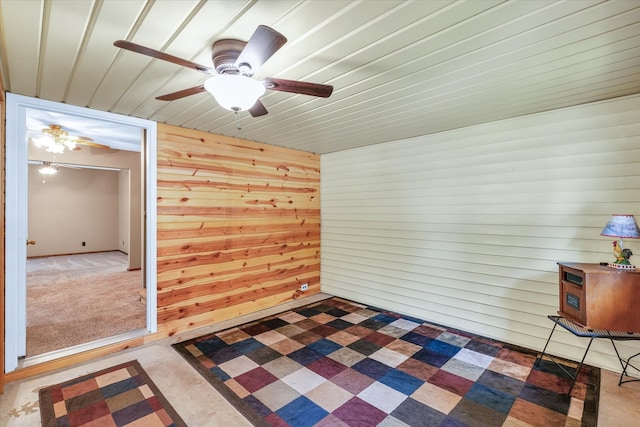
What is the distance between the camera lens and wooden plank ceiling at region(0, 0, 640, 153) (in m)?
1.42

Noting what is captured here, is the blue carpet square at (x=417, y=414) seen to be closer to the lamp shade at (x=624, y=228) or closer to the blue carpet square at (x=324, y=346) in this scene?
the blue carpet square at (x=324, y=346)

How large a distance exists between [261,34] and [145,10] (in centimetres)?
67

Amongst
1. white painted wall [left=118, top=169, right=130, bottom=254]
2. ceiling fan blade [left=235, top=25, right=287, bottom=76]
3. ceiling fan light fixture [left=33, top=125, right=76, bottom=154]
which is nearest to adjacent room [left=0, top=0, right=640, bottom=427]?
ceiling fan blade [left=235, top=25, right=287, bottom=76]

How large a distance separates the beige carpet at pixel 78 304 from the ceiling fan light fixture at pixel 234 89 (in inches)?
119

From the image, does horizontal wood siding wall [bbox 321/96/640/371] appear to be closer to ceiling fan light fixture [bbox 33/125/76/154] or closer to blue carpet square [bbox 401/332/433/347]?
blue carpet square [bbox 401/332/433/347]

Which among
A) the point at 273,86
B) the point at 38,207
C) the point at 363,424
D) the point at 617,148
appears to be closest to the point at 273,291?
the point at 363,424

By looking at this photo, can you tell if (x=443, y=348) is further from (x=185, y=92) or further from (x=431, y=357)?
(x=185, y=92)

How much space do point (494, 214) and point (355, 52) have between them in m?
2.39

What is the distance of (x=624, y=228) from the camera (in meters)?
2.15

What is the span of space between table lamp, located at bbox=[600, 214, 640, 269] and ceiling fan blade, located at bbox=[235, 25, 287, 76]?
2.63m

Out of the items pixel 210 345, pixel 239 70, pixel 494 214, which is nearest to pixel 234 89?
pixel 239 70

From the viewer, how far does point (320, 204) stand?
5012 mm

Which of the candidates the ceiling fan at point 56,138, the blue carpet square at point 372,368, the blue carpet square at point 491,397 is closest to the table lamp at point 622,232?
the blue carpet square at point 491,397

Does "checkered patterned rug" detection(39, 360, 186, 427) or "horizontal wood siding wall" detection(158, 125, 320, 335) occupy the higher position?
"horizontal wood siding wall" detection(158, 125, 320, 335)
